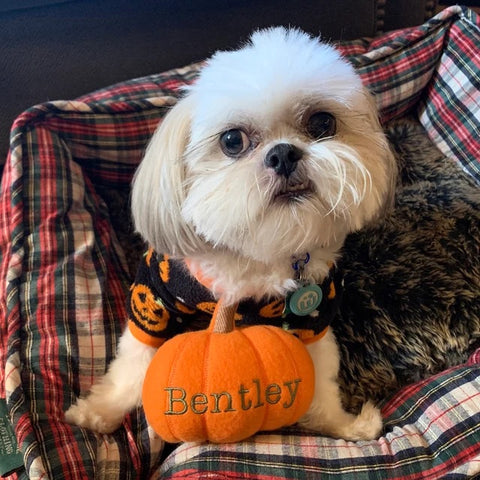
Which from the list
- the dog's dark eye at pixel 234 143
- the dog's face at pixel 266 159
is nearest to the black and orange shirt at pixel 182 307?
the dog's face at pixel 266 159

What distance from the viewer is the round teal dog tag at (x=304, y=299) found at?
3.16 feet

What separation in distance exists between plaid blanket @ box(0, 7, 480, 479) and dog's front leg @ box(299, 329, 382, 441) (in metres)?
0.05

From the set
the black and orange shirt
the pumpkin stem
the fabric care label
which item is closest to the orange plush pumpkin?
the pumpkin stem

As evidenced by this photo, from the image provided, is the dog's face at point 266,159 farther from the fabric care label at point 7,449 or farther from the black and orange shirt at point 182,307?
the fabric care label at point 7,449

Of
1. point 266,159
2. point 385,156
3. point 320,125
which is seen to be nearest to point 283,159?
point 266,159

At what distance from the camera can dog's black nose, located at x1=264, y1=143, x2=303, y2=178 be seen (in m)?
0.76

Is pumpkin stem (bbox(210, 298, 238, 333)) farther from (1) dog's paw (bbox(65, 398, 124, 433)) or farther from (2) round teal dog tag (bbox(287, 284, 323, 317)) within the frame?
(1) dog's paw (bbox(65, 398, 124, 433))

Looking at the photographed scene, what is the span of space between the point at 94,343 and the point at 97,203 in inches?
17.6

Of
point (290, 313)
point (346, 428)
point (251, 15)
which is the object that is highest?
point (251, 15)

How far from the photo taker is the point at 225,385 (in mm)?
820

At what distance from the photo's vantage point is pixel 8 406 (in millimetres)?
947

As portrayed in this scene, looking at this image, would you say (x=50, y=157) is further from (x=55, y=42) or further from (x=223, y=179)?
(x=223, y=179)

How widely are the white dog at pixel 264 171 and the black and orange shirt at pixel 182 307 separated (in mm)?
25

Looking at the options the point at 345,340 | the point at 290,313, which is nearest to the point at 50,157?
the point at 290,313
